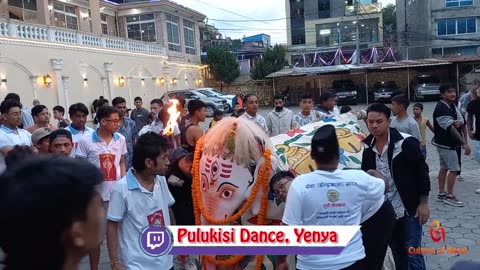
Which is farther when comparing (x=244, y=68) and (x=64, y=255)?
(x=244, y=68)

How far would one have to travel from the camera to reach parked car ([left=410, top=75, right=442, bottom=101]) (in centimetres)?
2292

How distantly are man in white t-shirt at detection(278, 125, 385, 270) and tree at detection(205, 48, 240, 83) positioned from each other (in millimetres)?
30764

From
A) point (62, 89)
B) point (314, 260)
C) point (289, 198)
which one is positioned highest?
point (62, 89)

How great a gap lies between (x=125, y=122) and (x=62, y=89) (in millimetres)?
13592

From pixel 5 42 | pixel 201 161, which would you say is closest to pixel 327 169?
pixel 201 161

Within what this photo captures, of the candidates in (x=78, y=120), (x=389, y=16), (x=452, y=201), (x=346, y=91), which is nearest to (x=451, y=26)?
(x=346, y=91)

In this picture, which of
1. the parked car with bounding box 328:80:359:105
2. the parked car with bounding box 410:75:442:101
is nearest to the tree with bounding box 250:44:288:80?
the parked car with bounding box 328:80:359:105

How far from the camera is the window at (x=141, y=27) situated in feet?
89.4

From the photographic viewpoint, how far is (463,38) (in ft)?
101

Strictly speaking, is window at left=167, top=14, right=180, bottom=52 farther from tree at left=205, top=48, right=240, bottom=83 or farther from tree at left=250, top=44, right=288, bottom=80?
tree at left=250, top=44, right=288, bottom=80

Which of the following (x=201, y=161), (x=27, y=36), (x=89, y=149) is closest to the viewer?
(x=201, y=161)

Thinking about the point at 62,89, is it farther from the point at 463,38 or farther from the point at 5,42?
the point at 463,38

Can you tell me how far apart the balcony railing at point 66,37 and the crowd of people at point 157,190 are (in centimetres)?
1282

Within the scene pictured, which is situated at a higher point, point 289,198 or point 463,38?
point 463,38
